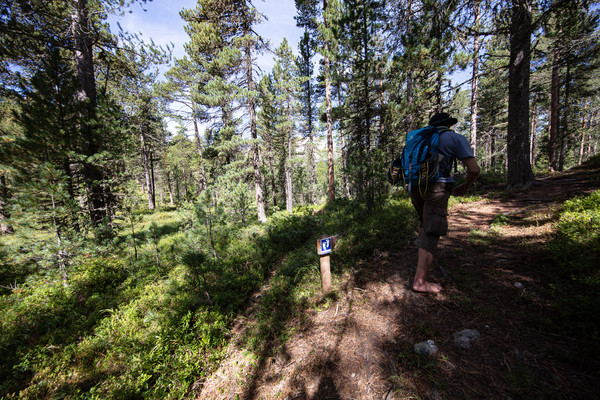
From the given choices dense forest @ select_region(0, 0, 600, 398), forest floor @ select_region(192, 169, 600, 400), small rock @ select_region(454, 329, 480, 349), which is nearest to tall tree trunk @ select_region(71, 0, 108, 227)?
dense forest @ select_region(0, 0, 600, 398)

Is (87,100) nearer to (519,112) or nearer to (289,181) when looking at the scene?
(519,112)

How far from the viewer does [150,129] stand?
22094 mm

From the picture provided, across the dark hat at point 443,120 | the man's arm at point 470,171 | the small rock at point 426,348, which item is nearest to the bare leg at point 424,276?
the small rock at point 426,348

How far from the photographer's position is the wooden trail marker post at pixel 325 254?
328 centimetres

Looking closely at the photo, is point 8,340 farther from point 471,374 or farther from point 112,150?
point 471,374

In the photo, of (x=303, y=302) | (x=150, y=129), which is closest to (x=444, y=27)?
(x=303, y=302)

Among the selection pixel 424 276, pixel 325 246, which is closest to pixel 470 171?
pixel 424 276

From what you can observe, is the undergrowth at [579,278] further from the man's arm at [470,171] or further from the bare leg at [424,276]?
the man's arm at [470,171]

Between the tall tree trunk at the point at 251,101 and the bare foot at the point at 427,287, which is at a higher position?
the tall tree trunk at the point at 251,101

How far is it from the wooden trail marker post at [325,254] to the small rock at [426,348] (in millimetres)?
1488

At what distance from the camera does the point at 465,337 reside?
6.97 feet

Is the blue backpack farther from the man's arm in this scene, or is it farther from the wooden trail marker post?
the wooden trail marker post

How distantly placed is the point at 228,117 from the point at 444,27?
37.0ft

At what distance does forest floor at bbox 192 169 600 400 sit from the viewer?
1.71 m
